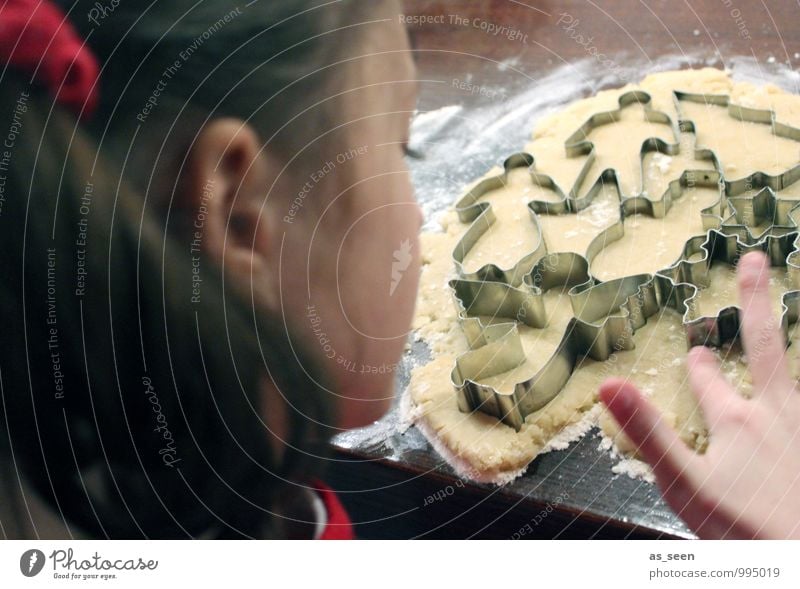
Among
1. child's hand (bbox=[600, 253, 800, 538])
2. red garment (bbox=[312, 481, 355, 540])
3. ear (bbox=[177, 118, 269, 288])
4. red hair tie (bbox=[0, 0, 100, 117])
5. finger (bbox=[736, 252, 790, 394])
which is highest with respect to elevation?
red hair tie (bbox=[0, 0, 100, 117])

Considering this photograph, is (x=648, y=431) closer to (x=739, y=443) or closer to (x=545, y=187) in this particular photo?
(x=739, y=443)

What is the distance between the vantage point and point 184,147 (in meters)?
0.58

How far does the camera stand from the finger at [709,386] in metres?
0.63

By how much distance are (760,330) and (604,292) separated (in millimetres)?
130

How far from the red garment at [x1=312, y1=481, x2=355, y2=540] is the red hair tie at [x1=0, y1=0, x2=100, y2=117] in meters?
0.33

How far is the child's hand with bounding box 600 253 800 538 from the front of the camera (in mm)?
580

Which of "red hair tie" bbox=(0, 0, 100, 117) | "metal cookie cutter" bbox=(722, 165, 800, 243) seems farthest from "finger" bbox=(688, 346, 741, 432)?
"red hair tie" bbox=(0, 0, 100, 117)

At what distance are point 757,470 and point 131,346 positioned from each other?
465mm

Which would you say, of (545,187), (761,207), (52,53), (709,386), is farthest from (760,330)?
(52,53)

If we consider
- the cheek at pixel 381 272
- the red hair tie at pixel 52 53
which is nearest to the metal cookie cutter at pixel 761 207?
the cheek at pixel 381 272

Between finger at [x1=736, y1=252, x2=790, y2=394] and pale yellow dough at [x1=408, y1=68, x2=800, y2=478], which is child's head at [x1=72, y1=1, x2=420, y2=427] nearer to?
pale yellow dough at [x1=408, y1=68, x2=800, y2=478]

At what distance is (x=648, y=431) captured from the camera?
63 cm

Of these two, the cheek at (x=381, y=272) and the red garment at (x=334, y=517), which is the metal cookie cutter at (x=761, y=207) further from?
the red garment at (x=334, y=517)
